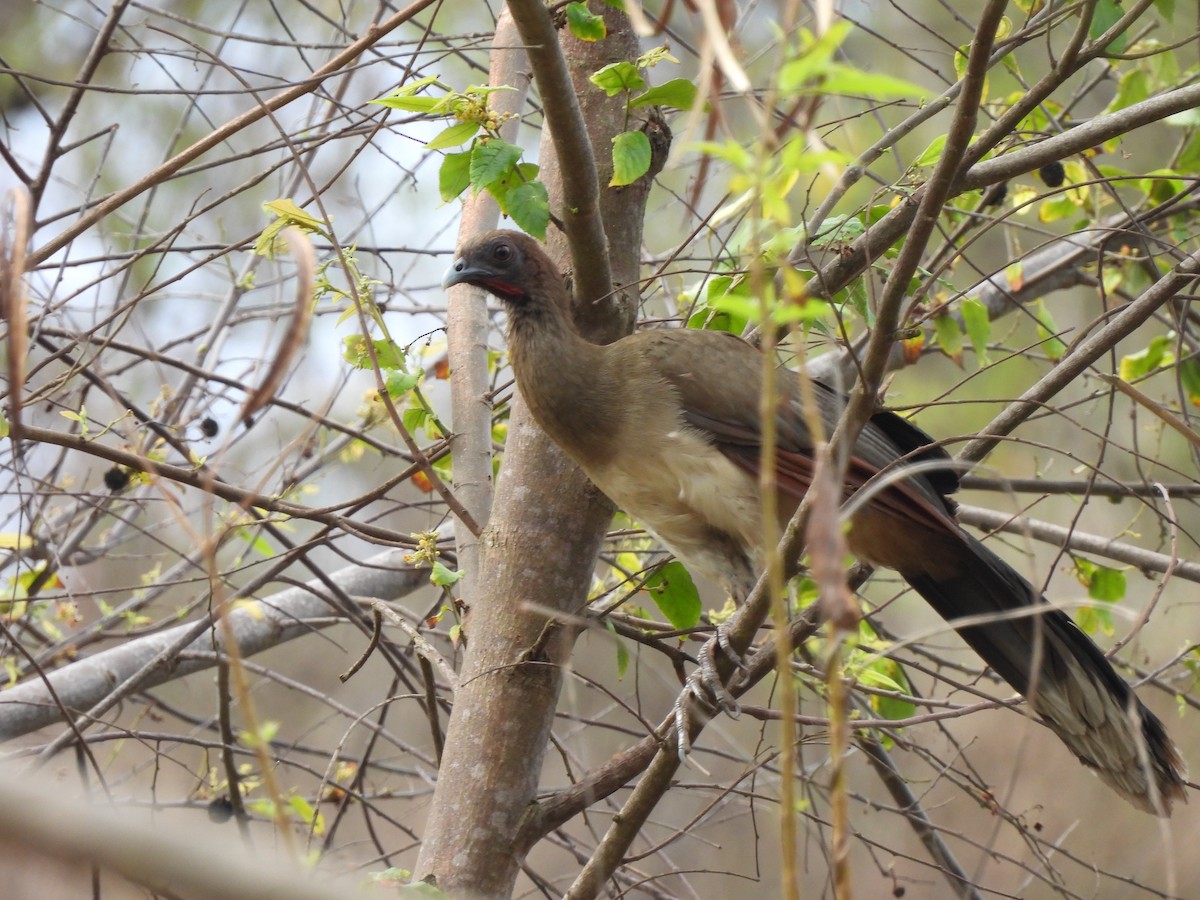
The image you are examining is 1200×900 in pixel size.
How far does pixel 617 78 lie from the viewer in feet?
8.96

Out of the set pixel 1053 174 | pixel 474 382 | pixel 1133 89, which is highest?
pixel 1133 89

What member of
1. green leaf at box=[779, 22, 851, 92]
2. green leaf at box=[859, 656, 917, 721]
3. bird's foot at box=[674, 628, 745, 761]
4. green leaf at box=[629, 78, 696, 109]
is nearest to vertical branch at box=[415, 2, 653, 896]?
green leaf at box=[629, 78, 696, 109]

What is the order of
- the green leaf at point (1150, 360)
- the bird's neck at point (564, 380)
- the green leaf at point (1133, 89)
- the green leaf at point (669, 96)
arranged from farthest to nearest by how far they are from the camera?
the green leaf at point (1150, 360), the green leaf at point (1133, 89), the bird's neck at point (564, 380), the green leaf at point (669, 96)

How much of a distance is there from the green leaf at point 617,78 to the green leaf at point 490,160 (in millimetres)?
265

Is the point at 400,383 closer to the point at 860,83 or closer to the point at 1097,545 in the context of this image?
the point at 860,83

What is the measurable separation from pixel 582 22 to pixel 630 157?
1.17 feet

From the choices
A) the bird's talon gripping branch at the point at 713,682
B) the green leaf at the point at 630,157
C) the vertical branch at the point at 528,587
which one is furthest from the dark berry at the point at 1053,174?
the bird's talon gripping branch at the point at 713,682

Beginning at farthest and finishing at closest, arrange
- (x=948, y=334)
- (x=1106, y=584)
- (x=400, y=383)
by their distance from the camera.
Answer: (x=1106, y=584)
(x=948, y=334)
(x=400, y=383)

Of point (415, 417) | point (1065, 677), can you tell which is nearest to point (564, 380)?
point (415, 417)

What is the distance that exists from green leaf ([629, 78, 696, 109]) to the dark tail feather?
1.41 m

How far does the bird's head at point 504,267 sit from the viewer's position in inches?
132

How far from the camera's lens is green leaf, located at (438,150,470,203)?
9.01 ft

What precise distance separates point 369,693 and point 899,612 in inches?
172

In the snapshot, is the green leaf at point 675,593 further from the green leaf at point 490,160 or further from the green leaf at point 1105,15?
the green leaf at point 1105,15
